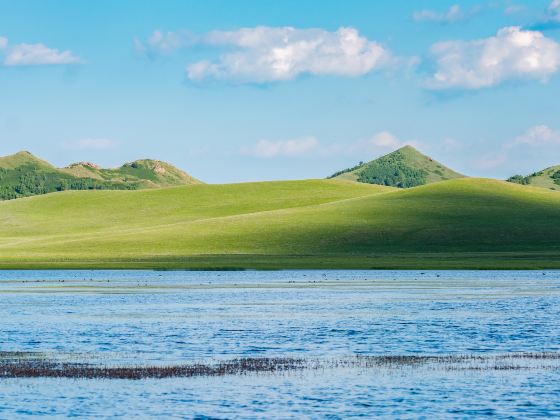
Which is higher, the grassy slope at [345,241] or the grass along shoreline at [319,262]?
the grassy slope at [345,241]

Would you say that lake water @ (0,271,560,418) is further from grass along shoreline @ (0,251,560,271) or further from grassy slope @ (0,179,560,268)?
grassy slope @ (0,179,560,268)

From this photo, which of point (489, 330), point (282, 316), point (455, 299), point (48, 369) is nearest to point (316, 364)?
point (48, 369)

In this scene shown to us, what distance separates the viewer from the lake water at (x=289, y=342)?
31.2m

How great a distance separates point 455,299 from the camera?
2859 inches

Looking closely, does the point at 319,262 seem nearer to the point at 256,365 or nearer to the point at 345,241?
the point at 345,241

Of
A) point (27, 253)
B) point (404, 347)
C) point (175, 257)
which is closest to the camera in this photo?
point (404, 347)

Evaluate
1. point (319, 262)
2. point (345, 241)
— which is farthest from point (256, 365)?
point (345, 241)

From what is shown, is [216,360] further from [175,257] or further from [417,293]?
[175,257]

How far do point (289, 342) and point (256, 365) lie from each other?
7.66m

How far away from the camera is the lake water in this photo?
31219mm

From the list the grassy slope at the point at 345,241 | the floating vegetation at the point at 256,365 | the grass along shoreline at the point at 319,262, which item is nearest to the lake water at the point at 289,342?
the floating vegetation at the point at 256,365

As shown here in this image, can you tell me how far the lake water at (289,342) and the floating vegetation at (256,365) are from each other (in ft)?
1.68

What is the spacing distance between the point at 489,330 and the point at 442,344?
6.65m

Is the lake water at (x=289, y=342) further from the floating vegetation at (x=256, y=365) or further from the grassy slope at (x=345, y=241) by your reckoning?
the grassy slope at (x=345, y=241)
